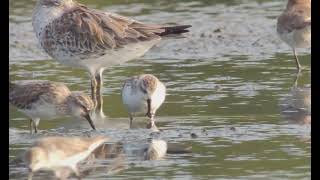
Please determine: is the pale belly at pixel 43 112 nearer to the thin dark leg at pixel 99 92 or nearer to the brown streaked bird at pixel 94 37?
the thin dark leg at pixel 99 92

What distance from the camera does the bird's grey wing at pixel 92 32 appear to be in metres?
14.4

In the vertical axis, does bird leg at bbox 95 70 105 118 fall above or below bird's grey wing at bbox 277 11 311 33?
below

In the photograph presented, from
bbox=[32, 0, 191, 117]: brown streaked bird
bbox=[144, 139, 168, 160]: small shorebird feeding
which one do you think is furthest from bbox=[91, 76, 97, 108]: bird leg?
bbox=[144, 139, 168, 160]: small shorebird feeding

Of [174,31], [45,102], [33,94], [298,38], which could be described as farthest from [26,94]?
[298,38]

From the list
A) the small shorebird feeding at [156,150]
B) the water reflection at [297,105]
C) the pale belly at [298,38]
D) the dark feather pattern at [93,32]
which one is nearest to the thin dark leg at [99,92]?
the dark feather pattern at [93,32]

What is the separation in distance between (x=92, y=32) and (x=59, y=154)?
A: 4457 mm

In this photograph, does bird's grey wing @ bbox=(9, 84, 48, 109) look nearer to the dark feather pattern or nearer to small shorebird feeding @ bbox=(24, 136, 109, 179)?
the dark feather pattern

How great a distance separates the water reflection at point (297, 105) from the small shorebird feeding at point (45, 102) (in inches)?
82.9

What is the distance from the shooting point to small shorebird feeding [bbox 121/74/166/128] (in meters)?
12.7

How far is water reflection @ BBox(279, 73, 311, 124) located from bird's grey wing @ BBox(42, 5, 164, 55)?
1.87m

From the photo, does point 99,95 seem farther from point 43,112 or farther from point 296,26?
point 296,26

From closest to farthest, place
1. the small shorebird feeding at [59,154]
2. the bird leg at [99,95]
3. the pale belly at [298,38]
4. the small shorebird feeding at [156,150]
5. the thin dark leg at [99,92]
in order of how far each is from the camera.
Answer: the small shorebird feeding at [59,154]
the small shorebird feeding at [156,150]
the bird leg at [99,95]
the thin dark leg at [99,92]
the pale belly at [298,38]

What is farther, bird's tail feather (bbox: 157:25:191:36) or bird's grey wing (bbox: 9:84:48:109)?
bird's tail feather (bbox: 157:25:191:36)
